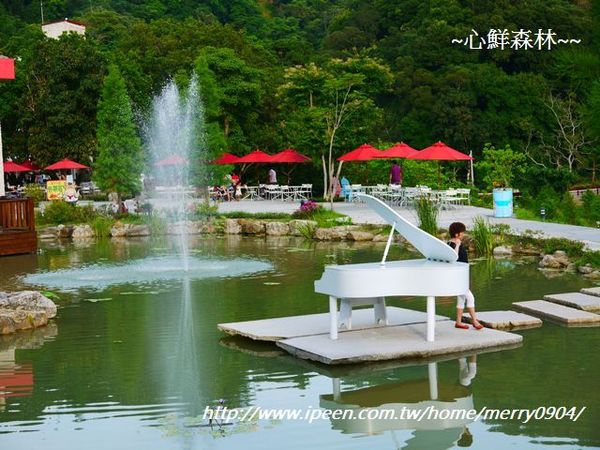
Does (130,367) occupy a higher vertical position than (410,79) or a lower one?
lower

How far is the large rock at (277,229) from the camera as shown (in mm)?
23172

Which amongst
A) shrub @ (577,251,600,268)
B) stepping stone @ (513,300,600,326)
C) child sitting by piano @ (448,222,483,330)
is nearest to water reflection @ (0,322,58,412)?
child sitting by piano @ (448,222,483,330)

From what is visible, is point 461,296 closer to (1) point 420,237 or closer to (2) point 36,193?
(1) point 420,237

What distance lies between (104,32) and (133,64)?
22999 millimetres

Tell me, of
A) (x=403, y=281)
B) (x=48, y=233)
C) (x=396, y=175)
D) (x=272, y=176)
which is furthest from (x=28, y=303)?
(x=272, y=176)

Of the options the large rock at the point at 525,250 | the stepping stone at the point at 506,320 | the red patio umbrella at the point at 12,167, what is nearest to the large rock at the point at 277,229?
the large rock at the point at 525,250

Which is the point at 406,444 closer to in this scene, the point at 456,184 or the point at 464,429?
the point at 464,429

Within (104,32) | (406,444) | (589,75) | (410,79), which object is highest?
(104,32)

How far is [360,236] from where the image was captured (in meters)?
21.5

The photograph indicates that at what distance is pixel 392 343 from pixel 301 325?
1.41 m

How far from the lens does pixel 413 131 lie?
135 feet

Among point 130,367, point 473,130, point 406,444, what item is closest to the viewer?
point 406,444

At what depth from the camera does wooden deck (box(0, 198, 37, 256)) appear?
1995cm

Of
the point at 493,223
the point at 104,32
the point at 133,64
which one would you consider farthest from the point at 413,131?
the point at 104,32
